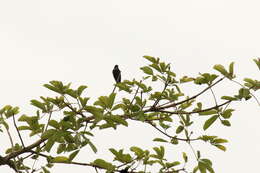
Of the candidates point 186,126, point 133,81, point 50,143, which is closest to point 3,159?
point 50,143

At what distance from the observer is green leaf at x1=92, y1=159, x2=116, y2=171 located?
5066 mm

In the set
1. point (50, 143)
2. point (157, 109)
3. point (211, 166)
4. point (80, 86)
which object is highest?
point (80, 86)

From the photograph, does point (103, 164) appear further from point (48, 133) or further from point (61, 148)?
point (48, 133)

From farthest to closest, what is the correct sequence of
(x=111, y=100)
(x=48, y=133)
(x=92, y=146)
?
(x=111, y=100) < (x=48, y=133) < (x=92, y=146)

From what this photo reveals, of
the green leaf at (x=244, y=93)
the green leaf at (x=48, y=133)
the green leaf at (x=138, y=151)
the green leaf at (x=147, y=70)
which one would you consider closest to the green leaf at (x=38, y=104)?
the green leaf at (x=48, y=133)

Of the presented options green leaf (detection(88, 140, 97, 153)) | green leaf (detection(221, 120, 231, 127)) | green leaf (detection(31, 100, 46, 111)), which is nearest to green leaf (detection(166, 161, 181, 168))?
green leaf (detection(221, 120, 231, 127))

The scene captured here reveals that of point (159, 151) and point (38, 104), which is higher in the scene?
point (38, 104)

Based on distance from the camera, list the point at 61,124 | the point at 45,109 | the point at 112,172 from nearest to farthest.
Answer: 1. the point at 61,124
2. the point at 112,172
3. the point at 45,109

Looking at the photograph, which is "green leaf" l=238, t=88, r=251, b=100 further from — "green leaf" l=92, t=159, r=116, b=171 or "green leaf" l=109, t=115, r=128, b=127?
"green leaf" l=92, t=159, r=116, b=171

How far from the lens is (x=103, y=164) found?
5129 millimetres

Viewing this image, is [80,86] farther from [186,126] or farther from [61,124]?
[186,126]

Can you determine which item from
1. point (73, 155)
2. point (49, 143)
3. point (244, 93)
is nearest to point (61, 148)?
point (73, 155)

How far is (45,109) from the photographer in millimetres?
5500

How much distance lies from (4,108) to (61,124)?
169 centimetres
